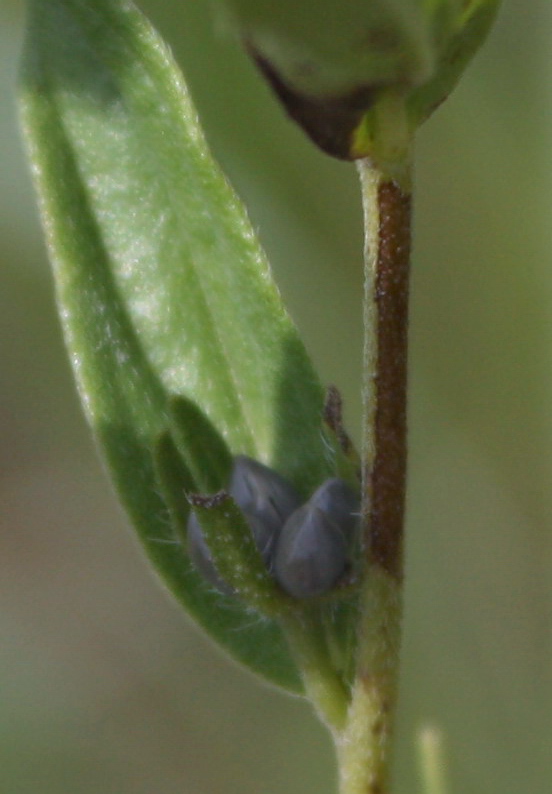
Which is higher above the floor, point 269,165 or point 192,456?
point 269,165

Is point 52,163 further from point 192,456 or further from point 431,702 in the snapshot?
point 431,702

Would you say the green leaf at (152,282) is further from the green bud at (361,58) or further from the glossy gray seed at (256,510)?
the green bud at (361,58)

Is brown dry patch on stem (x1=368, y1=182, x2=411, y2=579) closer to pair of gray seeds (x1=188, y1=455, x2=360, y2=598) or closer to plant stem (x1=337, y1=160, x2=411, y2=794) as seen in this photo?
plant stem (x1=337, y1=160, x2=411, y2=794)

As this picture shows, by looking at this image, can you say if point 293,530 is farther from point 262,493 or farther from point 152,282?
point 152,282

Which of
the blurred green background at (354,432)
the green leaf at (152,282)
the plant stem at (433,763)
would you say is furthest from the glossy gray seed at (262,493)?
the blurred green background at (354,432)

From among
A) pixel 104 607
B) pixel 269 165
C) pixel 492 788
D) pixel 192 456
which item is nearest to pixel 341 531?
pixel 192 456

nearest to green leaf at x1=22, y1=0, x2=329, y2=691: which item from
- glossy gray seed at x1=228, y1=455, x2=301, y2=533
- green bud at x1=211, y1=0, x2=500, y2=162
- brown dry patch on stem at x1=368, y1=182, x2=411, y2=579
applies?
glossy gray seed at x1=228, y1=455, x2=301, y2=533
